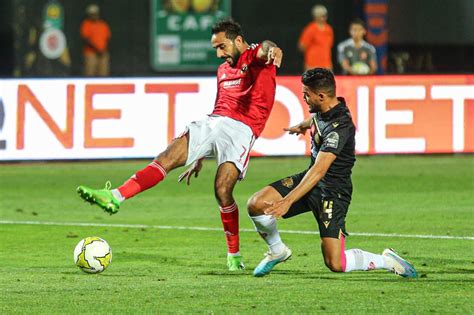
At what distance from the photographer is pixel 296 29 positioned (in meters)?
29.0

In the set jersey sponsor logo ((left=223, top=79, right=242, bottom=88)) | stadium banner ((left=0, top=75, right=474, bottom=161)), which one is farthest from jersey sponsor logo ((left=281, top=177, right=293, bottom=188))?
stadium banner ((left=0, top=75, right=474, bottom=161))

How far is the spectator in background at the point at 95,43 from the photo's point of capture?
2831 cm

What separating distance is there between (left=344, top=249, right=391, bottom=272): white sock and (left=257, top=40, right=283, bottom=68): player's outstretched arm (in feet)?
5.34

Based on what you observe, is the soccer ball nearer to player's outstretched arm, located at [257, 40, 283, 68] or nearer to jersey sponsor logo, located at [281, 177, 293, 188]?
jersey sponsor logo, located at [281, 177, 293, 188]

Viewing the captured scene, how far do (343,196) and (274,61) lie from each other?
1232 millimetres

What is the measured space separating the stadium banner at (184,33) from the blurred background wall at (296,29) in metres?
0.21

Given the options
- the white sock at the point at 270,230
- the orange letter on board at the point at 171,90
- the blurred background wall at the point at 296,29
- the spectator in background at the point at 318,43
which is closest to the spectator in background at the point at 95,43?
the blurred background wall at the point at 296,29

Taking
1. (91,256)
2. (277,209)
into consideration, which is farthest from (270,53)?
(91,256)

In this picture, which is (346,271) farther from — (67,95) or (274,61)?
(67,95)

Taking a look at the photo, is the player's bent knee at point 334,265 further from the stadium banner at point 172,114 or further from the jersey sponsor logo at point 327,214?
the stadium banner at point 172,114

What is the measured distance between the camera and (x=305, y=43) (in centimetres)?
2625

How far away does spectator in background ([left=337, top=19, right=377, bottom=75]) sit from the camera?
2288 cm

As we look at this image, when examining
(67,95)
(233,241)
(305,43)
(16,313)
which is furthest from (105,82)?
(16,313)

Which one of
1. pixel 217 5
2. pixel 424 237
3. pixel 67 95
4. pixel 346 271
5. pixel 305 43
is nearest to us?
pixel 346 271
